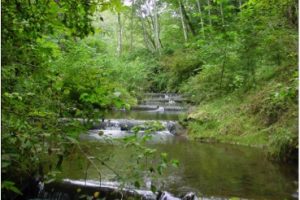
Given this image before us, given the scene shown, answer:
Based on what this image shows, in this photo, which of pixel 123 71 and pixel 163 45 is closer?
pixel 123 71

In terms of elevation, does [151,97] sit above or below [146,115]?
above

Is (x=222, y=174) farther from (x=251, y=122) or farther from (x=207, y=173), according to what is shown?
(x=251, y=122)

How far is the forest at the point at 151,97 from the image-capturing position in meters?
1.93

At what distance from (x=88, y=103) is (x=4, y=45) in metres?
0.62

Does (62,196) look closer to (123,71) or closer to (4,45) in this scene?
(4,45)

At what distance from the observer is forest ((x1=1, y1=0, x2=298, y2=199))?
1.93 meters

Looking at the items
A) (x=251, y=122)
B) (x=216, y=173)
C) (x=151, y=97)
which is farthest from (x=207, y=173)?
(x=151, y=97)

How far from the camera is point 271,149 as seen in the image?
734 centimetres

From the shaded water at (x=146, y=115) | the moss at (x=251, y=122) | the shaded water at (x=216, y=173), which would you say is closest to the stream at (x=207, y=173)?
the shaded water at (x=216, y=173)

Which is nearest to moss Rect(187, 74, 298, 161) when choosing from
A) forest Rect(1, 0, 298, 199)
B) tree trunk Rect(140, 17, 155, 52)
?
forest Rect(1, 0, 298, 199)

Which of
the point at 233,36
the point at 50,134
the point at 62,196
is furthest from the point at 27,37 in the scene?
the point at 233,36

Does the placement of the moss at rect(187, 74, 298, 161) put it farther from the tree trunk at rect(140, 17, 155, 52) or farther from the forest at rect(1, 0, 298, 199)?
the tree trunk at rect(140, 17, 155, 52)

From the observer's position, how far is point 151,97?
17125 mm

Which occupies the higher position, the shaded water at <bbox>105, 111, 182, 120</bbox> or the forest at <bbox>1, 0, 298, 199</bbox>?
the forest at <bbox>1, 0, 298, 199</bbox>
